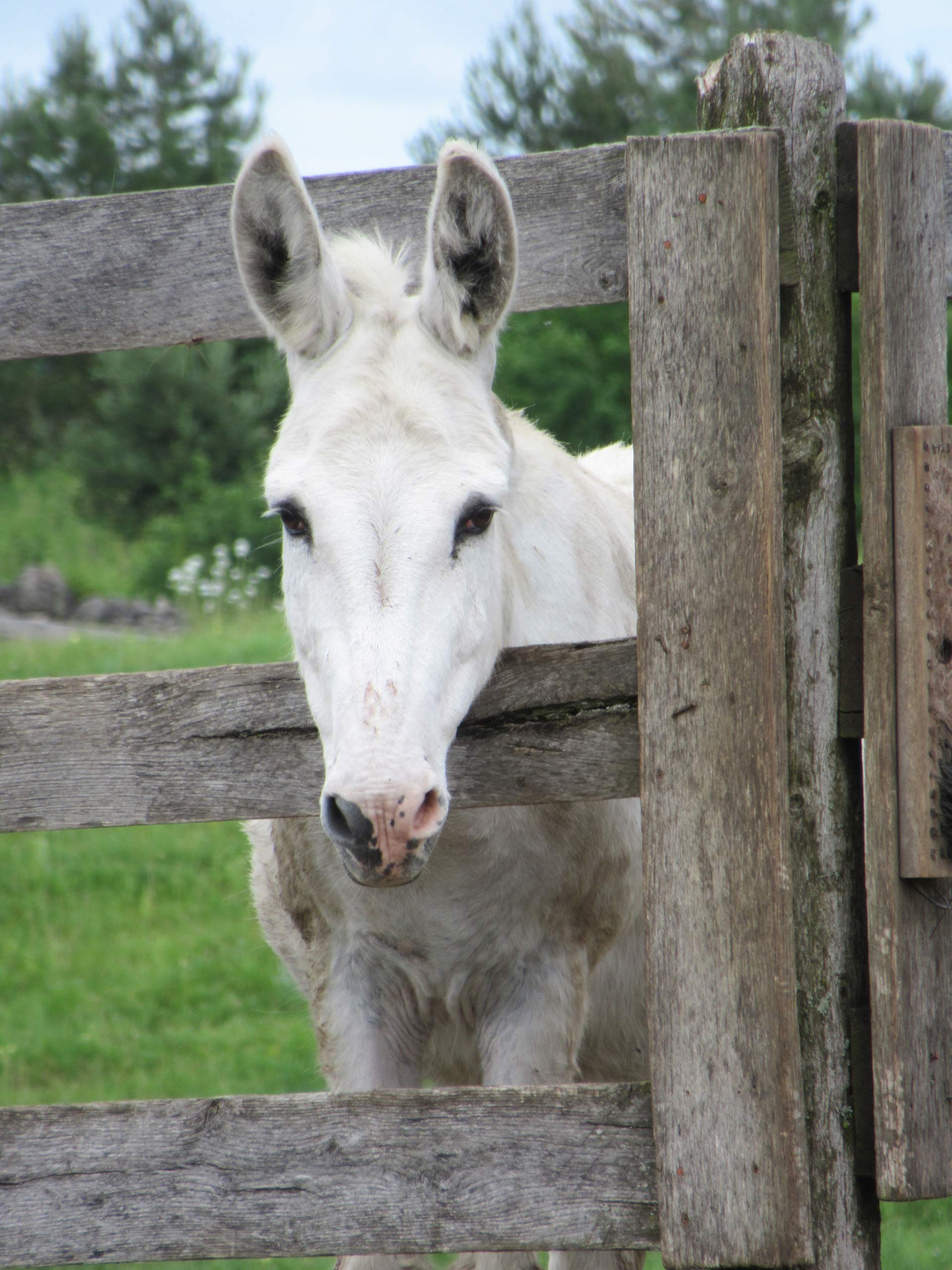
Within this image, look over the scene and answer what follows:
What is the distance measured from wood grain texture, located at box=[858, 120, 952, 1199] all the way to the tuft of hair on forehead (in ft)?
3.07

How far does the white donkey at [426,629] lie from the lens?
196 centimetres

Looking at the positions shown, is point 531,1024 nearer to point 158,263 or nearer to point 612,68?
point 158,263

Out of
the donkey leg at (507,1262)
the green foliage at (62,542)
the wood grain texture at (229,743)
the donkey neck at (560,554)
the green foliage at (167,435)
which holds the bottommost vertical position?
the donkey leg at (507,1262)

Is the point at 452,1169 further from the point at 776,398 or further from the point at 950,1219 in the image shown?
the point at 950,1219

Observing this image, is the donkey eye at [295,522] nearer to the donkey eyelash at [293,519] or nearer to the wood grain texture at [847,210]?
the donkey eyelash at [293,519]

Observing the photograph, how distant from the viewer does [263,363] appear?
2164cm

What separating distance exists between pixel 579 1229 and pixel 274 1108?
510 mm

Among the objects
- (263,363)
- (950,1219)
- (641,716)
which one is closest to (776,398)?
(641,716)

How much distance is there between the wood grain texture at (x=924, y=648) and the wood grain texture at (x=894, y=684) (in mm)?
17

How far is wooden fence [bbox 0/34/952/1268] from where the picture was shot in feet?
6.10

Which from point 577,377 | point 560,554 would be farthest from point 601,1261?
point 577,377

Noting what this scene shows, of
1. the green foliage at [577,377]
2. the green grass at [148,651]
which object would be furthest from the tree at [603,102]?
the green grass at [148,651]

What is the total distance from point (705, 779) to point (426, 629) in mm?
510

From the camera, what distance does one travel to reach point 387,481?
2090 mm
